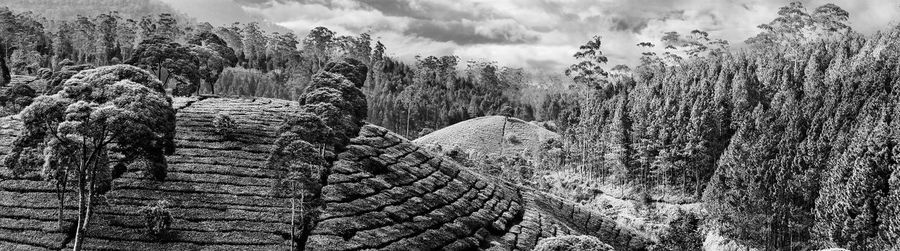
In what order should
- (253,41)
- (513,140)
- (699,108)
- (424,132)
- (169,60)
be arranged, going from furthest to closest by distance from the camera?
(253,41)
(424,132)
(513,140)
(699,108)
(169,60)

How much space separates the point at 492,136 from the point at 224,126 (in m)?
94.6

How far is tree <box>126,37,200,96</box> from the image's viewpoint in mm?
64625

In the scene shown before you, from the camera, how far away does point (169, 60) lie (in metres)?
65.1

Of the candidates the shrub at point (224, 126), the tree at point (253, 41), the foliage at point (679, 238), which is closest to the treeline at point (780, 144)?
the foliage at point (679, 238)

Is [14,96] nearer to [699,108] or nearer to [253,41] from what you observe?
[699,108]

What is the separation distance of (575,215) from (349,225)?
3634 cm

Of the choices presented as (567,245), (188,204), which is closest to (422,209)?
(188,204)

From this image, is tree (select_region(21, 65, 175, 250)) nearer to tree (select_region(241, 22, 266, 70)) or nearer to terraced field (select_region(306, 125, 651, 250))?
terraced field (select_region(306, 125, 651, 250))

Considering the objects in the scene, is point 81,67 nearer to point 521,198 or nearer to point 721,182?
point 521,198

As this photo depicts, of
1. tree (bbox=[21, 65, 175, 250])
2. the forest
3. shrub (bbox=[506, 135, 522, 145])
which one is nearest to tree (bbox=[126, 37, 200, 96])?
the forest

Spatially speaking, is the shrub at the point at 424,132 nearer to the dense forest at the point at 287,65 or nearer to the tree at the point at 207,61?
the dense forest at the point at 287,65

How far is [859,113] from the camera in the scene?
234 feet

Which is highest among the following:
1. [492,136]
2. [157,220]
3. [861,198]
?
[861,198]

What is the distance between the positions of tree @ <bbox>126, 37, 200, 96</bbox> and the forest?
0.48ft
